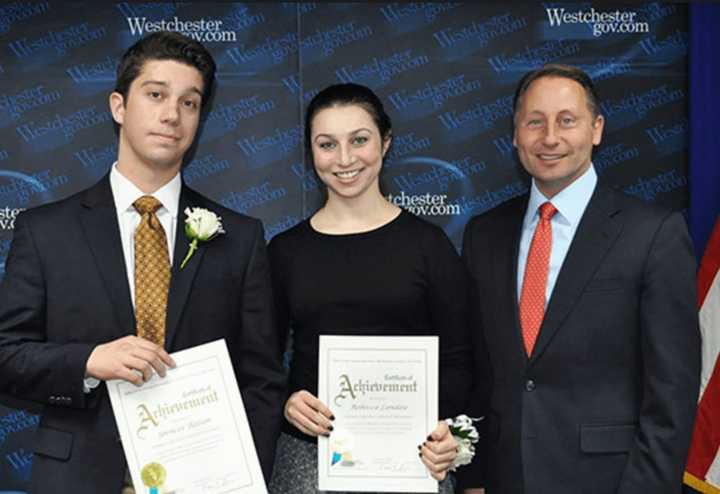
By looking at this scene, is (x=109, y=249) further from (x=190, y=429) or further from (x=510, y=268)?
(x=510, y=268)

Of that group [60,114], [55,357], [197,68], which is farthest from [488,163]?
[55,357]

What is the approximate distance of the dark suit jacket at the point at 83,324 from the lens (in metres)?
2.47

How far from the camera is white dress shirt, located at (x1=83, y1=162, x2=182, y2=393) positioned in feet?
8.55

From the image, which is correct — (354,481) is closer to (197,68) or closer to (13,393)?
(13,393)

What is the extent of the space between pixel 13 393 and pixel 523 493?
157 centimetres

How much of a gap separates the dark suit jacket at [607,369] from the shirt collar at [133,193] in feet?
3.66

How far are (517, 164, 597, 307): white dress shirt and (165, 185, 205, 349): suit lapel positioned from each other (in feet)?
3.43

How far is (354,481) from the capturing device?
2.67 meters

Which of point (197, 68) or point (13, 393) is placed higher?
point (197, 68)

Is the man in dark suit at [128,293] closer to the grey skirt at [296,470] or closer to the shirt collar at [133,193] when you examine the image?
the shirt collar at [133,193]

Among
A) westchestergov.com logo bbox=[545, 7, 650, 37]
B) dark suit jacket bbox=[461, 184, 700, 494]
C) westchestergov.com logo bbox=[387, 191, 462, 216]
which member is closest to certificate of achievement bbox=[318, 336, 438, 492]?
dark suit jacket bbox=[461, 184, 700, 494]

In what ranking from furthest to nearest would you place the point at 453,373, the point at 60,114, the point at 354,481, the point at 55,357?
the point at 60,114 → the point at 453,373 → the point at 354,481 → the point at 55,357

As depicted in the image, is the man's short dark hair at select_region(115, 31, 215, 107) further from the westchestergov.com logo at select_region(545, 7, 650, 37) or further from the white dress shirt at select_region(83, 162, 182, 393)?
the westchestergov.com logo at select_region(545, 7, 650, 37)

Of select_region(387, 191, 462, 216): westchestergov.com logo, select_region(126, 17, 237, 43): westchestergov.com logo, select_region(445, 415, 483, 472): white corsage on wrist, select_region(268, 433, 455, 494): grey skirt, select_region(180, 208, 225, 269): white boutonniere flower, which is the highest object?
select_region(126, 17, 237, 43): westchestergov.com logo
